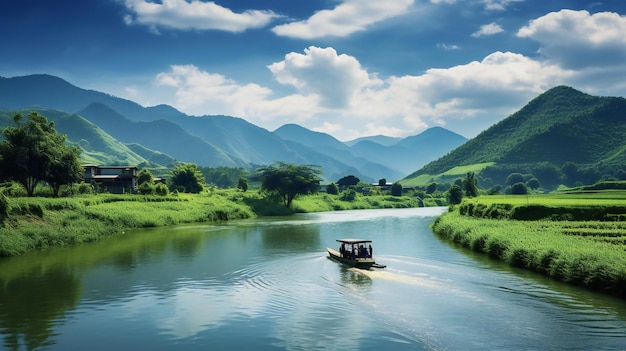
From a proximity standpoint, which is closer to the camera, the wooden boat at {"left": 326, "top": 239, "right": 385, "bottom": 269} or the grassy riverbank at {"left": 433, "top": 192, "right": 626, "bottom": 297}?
the grassy riverbank at {"left": 433, "top": 192, "right": 626, "bottom": 297}

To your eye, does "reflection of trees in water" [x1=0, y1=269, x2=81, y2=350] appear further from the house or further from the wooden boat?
the house

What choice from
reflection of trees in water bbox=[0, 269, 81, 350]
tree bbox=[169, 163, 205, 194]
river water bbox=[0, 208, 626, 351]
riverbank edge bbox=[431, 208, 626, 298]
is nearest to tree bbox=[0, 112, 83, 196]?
river water bbox=[0, 208, 626, 351]

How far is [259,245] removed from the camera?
50875mm

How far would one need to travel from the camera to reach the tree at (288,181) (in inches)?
4550

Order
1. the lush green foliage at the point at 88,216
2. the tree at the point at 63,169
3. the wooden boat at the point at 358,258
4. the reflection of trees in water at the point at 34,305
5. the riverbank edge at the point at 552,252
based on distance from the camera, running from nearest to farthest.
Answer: the reflection of trees in water at the point at 34,305 < the riverbank edge at the point at 552,252 < the wooden boat at the point at 358,258 < the lush green foliage at the point at 88,216 < the tree at the point at 63,169

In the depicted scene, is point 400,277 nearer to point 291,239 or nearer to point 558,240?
point 558,240

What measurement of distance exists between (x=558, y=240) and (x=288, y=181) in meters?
84.3

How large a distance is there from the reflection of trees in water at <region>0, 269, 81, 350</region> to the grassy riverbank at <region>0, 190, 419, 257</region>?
41.1ft

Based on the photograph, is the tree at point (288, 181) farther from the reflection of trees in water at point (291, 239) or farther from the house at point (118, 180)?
the reflection of trees in water at point (291, 239)

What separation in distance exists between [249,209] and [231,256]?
194 feet

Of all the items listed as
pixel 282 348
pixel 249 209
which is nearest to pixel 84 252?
pixel 282 348

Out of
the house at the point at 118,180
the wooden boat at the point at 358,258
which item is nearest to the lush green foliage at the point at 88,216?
the wooden boat at the point at 358,258

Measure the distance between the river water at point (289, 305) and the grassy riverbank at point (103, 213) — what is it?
4469 millimetres

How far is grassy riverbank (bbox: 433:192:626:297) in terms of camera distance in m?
26.7
